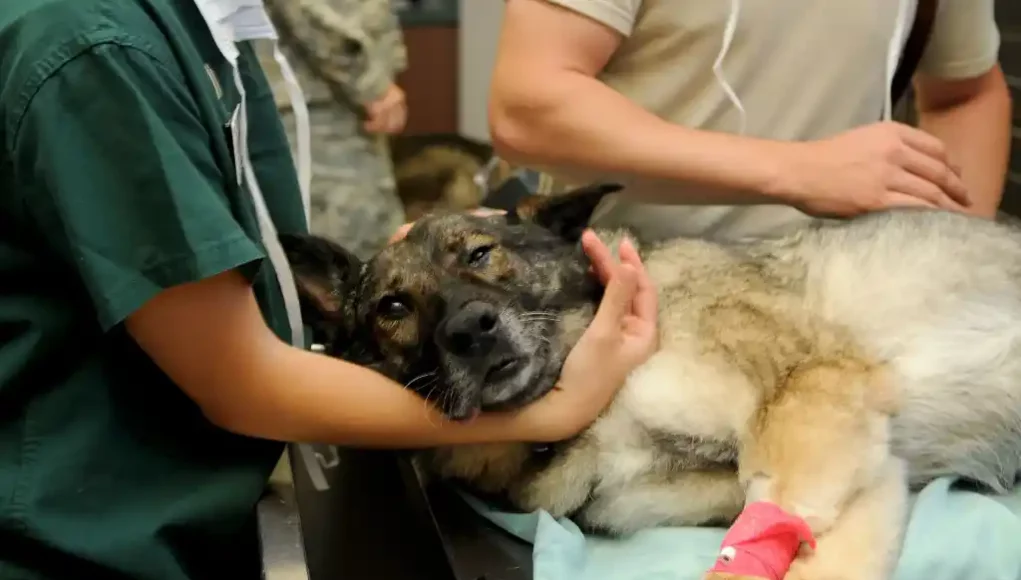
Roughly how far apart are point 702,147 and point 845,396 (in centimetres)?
42

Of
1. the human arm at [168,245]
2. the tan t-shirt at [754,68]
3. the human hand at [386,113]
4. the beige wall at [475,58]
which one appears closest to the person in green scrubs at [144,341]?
the human arm at [168,245]

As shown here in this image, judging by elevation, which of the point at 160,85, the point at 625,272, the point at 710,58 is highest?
the point at 160,85

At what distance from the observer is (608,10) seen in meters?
1.30

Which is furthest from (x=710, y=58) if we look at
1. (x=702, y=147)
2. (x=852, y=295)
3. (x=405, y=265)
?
(x=405, y=265)

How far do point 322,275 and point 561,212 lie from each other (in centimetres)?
36

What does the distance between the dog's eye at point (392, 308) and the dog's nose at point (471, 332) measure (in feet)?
0.40

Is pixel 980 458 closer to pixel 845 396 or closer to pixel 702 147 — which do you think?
pixel 845 396

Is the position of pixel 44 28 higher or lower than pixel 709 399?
higher

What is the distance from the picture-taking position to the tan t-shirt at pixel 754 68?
1.34 m

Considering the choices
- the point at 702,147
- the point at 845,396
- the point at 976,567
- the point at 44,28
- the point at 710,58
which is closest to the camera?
the point at 44,28

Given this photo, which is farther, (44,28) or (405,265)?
(405,265)

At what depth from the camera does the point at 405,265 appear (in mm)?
1277

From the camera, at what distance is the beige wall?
424cm

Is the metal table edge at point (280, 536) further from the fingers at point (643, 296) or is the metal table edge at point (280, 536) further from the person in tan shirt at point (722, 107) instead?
the person in tan shirt at point (722, 107)
